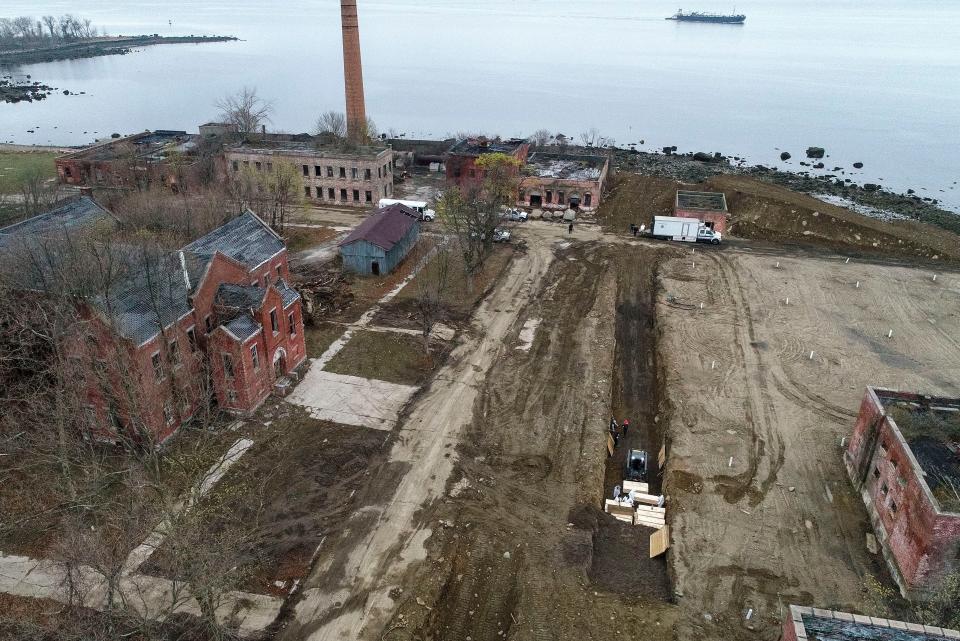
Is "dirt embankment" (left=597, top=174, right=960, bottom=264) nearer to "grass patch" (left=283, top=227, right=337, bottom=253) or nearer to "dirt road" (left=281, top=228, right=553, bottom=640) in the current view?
"grass patch" (left=283, top=227, right=337, bottom=253)

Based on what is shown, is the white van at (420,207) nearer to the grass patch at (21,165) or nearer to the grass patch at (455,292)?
the grass patch at (455,292)

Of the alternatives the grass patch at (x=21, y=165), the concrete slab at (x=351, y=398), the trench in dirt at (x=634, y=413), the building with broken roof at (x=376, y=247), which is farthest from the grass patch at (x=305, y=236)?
the grass patch at (x=21, y=165)

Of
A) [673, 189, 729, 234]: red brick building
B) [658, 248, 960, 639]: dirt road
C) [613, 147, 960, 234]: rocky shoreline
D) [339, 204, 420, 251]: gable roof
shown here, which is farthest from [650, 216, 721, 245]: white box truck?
[613, 147, 960, 234]: rocky shoreline

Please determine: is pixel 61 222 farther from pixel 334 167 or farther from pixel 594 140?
pixel 594 140

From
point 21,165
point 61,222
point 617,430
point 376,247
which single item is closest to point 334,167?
point 376,247

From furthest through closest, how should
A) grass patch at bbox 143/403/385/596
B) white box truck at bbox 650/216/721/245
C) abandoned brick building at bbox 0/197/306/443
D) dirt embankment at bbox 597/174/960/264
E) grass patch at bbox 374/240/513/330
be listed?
1. white box truck at bbox 650/216/721/245
2. dirt embankment at bbox 597/174/960/264
3. grass patch at bbox 374/240/513/330
4. abandoned brick building at bbox 0/197/306/443
5. grass patch at bbox 143/403/385/596

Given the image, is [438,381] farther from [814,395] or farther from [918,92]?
[918,92]

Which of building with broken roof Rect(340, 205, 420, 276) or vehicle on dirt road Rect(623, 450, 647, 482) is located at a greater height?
building with broken roof Rect(340, 205, 420, 276)
